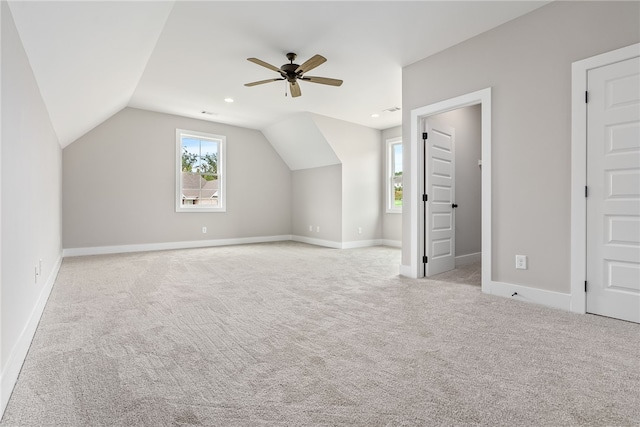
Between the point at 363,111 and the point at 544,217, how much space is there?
4.07 meters

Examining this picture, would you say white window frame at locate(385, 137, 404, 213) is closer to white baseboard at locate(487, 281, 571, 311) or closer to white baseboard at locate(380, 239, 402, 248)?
white baseboard at locate(380, 239, 402, 248)

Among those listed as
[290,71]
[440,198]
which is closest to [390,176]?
[440,198]

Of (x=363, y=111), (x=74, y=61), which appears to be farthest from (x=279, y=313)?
(x=363, y=111)

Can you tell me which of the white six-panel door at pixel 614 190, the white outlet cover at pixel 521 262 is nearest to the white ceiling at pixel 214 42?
the white six-panel door at pixel 614 190

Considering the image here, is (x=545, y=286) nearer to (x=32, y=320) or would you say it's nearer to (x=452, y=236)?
(x=452, y=236)

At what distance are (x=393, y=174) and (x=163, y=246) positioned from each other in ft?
17.3

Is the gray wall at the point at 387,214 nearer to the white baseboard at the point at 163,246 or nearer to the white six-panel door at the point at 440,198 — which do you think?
the white baseboard at the point at 163,246

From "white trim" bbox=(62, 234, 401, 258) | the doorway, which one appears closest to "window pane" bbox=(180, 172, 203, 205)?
"white trim" bbox=(62, 234, 401, 258)

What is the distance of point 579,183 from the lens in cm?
273

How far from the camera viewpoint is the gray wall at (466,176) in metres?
5.05

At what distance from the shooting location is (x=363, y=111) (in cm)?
627

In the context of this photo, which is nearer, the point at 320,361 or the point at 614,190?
the point at 320,361

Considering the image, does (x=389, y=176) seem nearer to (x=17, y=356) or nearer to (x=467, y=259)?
(x=467, y=259)

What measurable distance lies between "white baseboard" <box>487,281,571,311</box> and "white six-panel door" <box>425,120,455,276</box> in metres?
0.98
